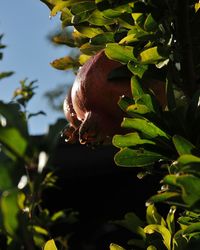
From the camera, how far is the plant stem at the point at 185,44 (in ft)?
3.44

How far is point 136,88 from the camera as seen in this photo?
3.48 ft

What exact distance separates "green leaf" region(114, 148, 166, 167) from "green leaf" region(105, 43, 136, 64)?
0.18 metres

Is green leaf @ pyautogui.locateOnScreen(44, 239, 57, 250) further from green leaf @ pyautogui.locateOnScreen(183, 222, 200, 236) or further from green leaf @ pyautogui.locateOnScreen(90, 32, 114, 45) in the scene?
green leaf @ pyautogui.locateOnScreen(90, 32, 114, 45)

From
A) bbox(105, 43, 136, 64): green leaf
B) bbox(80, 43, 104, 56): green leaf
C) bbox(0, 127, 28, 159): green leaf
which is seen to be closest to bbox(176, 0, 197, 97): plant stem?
bbox(105, 43, 136, 64): green leaf

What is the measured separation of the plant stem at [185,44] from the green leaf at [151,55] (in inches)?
1.9

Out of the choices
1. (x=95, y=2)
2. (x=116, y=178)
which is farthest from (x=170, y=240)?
(x=116, y=178)

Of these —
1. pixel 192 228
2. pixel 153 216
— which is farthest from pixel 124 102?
pixel 153 216

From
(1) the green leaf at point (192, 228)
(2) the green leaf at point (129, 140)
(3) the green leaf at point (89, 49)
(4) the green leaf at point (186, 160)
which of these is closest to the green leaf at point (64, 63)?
(3) the green leaf at point (89, 49)

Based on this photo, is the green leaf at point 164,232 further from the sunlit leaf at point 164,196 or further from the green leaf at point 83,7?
the green leaf at point 83,7

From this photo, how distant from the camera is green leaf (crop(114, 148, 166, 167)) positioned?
1.04 metres

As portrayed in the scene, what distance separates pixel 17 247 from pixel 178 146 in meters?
0.37

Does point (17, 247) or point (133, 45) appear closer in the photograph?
point (17, 247)

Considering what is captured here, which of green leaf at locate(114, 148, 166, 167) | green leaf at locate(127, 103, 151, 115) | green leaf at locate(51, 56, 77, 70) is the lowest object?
green leaf at locate(51, 56, 77, 70)

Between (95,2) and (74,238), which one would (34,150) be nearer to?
(95,2)
